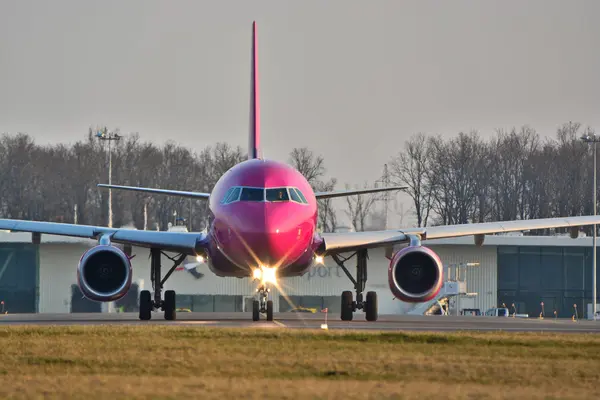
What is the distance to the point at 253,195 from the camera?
99.6 feet

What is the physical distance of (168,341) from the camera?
21531 millimetres

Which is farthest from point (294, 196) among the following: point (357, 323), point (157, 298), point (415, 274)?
point (157, 298)

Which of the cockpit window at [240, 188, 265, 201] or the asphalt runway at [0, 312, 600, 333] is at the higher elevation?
the cockpit window at [240, 188, 265, 201]

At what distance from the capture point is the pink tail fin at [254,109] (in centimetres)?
4056

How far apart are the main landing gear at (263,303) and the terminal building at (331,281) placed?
4174 centimetres

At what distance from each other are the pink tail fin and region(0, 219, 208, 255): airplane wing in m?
5.45

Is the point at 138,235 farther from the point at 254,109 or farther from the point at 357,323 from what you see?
the point at 254,109

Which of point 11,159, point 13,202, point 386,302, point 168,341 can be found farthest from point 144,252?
point 168,341

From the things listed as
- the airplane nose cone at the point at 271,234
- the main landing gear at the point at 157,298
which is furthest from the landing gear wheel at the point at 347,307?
the airplane nose cone at the point at 271,234

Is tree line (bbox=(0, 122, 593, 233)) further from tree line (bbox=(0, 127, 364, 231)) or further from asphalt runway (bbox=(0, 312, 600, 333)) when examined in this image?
asphalt runway (bbox=(0, 312, 600, 333))

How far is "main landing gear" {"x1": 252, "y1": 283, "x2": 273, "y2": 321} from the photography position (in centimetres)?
3130

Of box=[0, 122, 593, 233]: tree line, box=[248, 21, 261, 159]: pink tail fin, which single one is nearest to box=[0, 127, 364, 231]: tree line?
box=[0, 122, 593, 233]: tree line

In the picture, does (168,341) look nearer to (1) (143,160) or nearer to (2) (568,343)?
(2) (568,343)

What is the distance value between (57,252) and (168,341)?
61.7m
